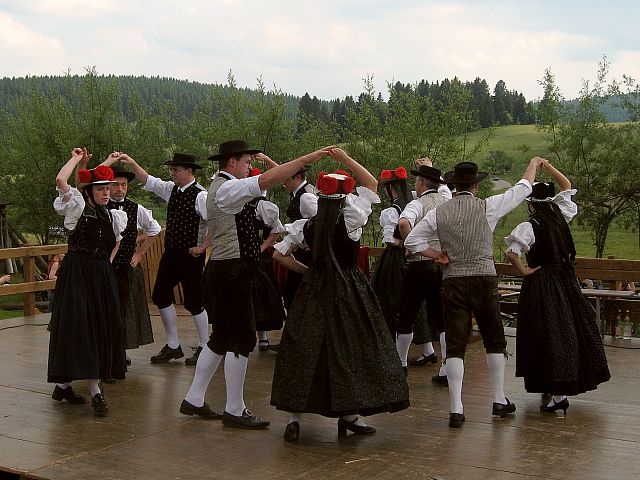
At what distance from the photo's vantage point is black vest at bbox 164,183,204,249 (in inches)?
268

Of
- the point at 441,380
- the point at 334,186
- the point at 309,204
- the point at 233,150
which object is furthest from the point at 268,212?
the point at 441,380

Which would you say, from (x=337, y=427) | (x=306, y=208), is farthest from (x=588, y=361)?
(x=306, y=208)

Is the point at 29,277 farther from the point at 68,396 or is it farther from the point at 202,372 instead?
the point at 202,372

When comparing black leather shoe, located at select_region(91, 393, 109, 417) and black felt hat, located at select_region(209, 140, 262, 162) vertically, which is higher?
black felt hat, located at select_region(209, 140, 262, 162)

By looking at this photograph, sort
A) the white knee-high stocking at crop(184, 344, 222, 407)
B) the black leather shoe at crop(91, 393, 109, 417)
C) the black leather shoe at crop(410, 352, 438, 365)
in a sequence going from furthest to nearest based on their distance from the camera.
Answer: the black leather shoe at crop(410, 352, 438, 365), the black leather shoe at crop(91, 393, 109, 417), the white knee-high stocking at crop(184, 344, 222, 407)

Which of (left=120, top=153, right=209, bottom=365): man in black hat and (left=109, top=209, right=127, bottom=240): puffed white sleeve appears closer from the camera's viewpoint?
(left=109, top=209, right=127, bottom=240): puffed white sleeve

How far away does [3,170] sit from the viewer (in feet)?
99.1

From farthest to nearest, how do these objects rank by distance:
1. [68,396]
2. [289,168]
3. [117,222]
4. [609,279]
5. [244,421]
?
[609,279] → [117,222] → [68,396] → [244,421] → [289,168]

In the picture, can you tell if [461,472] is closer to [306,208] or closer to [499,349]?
[499,349]

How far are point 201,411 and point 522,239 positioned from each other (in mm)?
2233

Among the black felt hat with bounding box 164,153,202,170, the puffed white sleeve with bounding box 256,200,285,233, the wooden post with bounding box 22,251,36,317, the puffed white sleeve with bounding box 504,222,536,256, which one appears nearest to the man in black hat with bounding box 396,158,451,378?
the puffed white sleeve with bounding box 504,222,536,256

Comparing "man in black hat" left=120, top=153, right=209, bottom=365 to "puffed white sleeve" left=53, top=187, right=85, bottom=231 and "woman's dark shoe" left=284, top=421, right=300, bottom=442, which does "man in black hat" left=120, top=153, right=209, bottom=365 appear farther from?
"woman's dark shoe" left=284, top=421, right=300, bottom=442

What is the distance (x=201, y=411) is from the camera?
5145 millimetres

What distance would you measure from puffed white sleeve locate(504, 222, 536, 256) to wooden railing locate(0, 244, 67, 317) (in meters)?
5.33
